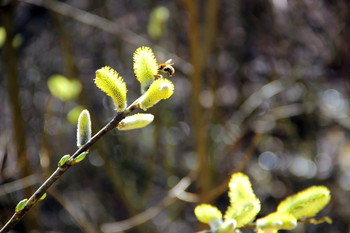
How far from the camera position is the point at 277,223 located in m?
1.28

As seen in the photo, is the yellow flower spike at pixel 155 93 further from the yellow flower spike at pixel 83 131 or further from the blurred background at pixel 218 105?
the blurred background at pixel 218 105

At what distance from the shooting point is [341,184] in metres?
4.50

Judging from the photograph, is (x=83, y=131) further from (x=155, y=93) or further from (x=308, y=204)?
(x=308, y=204)

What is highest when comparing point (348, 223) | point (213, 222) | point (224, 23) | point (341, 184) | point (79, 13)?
point (224, 23)

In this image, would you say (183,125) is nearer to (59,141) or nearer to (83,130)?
(59,141)

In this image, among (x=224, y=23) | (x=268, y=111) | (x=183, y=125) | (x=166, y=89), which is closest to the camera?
(x=166, y=89)

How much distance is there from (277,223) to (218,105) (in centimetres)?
266

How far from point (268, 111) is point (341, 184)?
43.7 inches

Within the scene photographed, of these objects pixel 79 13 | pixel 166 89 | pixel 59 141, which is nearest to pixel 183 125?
pixel 59 141

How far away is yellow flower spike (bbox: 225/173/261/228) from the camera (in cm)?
127

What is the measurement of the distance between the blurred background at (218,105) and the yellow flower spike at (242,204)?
190 cm

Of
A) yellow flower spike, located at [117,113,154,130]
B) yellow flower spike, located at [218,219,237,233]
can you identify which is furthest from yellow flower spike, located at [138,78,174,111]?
yellow flower spike, located at [218,219,237,233]

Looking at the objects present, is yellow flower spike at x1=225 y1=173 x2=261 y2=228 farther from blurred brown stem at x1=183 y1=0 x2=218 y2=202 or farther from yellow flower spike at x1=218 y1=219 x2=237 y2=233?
blurred brown stem at x1=183 y1=0 x2=218 y2=202

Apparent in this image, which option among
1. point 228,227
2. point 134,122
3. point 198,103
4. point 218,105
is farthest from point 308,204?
point 218,105
